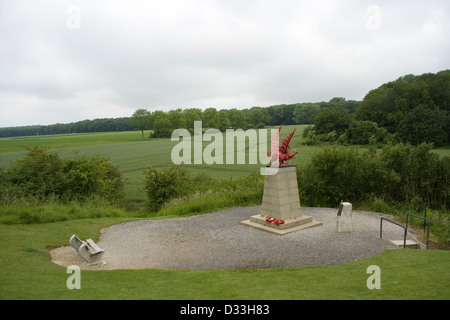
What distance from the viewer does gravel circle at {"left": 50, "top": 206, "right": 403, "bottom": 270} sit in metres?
9.18

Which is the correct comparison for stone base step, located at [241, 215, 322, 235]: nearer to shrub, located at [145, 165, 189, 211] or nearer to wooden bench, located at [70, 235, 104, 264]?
wooden bench, located at [70, 235, 104, 264]

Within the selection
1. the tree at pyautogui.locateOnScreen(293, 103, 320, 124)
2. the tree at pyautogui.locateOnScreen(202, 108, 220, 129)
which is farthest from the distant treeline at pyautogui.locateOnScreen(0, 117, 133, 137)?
the tree at pyautogui.locateOnScreen(293, 103, 320, 124)

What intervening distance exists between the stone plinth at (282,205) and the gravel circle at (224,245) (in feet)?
1.58

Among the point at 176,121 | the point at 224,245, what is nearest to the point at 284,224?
the point at 224,245

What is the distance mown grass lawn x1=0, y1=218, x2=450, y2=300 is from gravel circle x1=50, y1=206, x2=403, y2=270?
0.84 meters

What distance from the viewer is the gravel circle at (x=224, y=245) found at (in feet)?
30.1

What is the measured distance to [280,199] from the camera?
12.4 m

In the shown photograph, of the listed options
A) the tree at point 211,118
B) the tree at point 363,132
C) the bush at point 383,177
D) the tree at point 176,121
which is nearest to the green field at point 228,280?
the bush at point 383,177

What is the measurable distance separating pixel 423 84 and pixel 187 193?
163 feet

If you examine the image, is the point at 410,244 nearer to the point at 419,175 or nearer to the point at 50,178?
the point at 419,175

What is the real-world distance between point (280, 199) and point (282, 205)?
304 millimetres

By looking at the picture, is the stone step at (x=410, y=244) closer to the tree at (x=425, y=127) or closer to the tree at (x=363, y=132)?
the tree at (x=425, y=127)

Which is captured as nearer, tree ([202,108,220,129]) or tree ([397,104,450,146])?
tree ([397,104,450,146])
